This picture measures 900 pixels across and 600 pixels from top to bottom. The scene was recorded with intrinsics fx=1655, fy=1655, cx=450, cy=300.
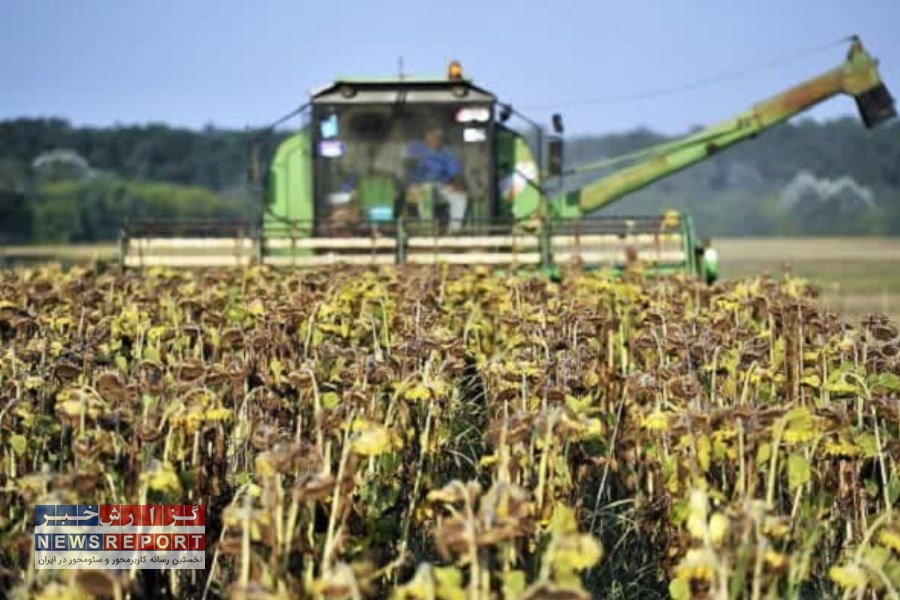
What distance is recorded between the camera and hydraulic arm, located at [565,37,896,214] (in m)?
17.3

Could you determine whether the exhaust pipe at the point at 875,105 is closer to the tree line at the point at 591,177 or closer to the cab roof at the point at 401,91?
the cab roof at the point at 401,91

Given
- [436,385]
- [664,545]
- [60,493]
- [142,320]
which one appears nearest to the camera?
[60,493]

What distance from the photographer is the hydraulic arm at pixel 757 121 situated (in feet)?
56.9

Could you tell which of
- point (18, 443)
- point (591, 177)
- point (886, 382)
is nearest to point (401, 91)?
point (886, 382)

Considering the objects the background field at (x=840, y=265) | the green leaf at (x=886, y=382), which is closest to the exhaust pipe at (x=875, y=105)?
the background field at (x=840, y=265)

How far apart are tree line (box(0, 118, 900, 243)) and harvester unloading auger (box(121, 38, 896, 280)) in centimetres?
5024

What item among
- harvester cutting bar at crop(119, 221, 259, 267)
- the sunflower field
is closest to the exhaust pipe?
harvester cutting bar at crop(119, 221, 259, 267)

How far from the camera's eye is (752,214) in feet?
273

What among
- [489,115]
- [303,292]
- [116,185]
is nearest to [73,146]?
[116,185]

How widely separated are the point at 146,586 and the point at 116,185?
262ft

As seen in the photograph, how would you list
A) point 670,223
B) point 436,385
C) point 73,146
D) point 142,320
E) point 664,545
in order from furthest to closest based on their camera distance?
1. point 73,146
2. point 670,223
3. point 142,320
4. point 664,545
5. point 436,385

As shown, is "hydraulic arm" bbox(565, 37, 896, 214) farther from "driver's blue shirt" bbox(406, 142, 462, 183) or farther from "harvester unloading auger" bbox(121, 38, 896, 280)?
"driver's blue shirt" bbox(406, 142, 462, 183)

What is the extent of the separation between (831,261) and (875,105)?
101 feet

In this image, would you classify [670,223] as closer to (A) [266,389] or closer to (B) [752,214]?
(A) [266,389]
